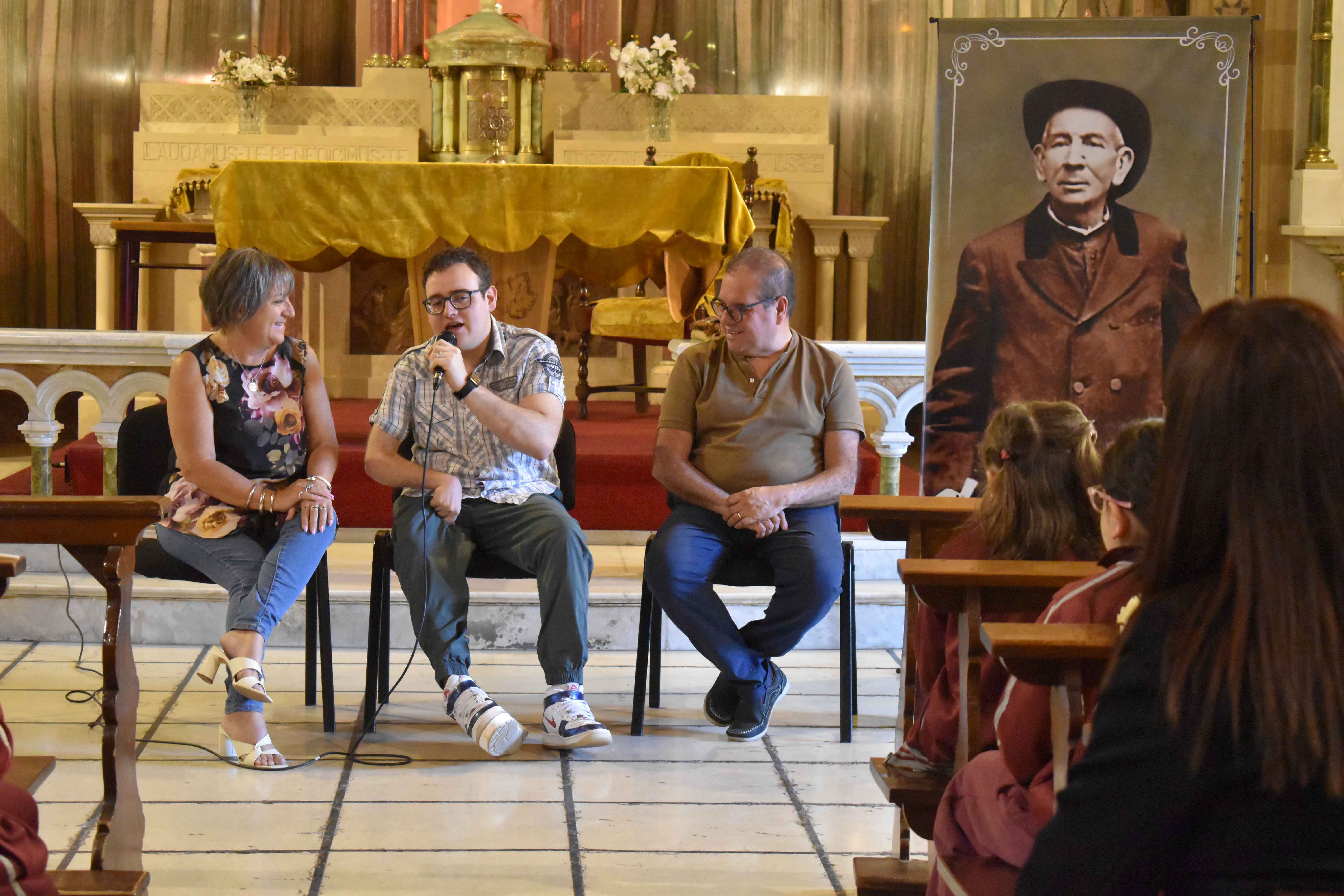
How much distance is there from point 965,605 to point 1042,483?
11.5 inches

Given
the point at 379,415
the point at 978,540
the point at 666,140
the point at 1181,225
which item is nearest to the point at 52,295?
the point at 666,140

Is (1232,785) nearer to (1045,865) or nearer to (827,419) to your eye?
(1045,865)

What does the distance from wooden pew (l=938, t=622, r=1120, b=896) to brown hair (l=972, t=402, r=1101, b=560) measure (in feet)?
1.99

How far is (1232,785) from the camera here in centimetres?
107

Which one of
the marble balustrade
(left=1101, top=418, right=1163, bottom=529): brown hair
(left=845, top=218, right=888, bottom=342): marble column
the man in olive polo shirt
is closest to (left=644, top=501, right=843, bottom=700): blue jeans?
the man in olive polo shirt

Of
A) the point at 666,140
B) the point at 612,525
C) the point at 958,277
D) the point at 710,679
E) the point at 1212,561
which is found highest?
the point at 666,140

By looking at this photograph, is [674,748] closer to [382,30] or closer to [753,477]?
[753,477]

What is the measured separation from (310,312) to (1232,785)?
6.49 meters

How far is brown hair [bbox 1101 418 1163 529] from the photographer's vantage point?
1.64 metres

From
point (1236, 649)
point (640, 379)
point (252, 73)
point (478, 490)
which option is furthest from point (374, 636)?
point (252, 73)

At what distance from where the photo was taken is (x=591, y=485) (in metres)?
4.43

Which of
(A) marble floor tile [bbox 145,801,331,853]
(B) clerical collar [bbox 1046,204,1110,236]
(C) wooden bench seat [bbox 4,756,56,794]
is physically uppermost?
(B) clerical collar [bbox 1046,204,1110,236]

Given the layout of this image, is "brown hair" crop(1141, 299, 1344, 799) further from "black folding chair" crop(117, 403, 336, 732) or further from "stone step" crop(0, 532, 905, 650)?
"stone step" crop(0, 532, 905, 650)

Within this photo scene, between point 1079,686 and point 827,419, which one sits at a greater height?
point 827,419
